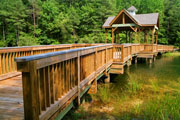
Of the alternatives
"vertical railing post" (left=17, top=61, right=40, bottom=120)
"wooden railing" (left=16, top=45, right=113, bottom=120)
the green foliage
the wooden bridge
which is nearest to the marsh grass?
the wooden bridge

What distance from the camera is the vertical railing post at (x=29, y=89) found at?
2.12 metres

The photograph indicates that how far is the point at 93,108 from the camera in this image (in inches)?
230

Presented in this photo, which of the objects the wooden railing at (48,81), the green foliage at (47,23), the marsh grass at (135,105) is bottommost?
the marsh grass at (135,105)

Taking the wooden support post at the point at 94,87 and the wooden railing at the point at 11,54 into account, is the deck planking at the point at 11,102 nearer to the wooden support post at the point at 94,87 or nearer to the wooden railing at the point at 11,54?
the wooden railing at the point at 11,54

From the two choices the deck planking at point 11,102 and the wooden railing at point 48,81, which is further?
the deck planking at point 11,102

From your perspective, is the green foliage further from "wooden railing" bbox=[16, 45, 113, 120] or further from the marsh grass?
"wooden railing" bbox=[16, 45, 113, 120]

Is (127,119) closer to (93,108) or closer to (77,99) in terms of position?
(93,108)

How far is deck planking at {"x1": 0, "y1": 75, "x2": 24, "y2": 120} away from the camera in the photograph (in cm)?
275

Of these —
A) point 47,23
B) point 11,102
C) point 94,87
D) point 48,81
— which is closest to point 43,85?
point 48,81

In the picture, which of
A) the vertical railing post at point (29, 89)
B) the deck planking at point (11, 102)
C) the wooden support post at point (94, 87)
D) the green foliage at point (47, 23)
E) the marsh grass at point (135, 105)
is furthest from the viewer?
the green foliage at point (47, 23)

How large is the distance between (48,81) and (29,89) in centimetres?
54

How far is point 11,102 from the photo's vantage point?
10.8ft

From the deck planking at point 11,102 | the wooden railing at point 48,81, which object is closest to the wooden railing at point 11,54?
the deck planking at point 11,102

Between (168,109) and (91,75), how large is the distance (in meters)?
2.89
